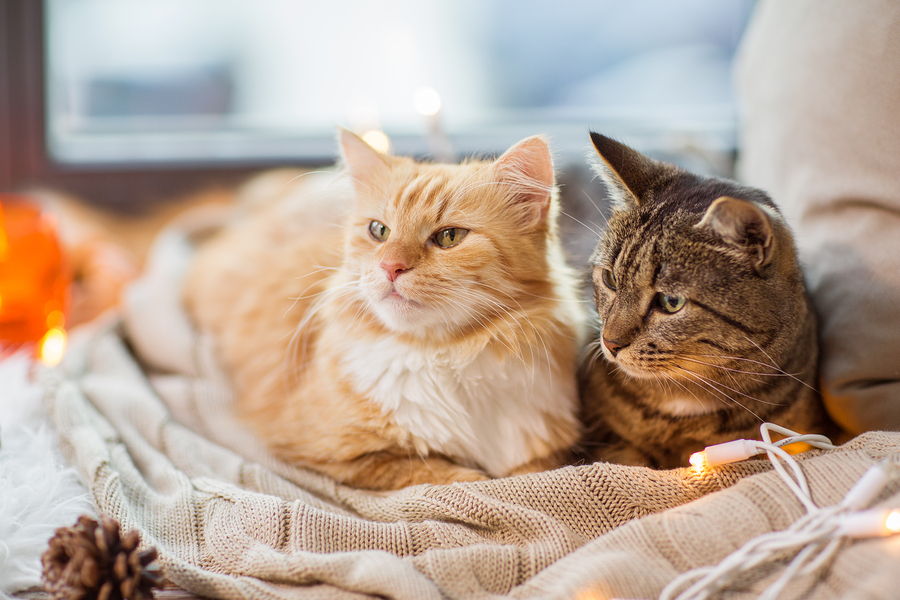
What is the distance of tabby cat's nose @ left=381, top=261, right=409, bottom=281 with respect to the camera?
3.78ft

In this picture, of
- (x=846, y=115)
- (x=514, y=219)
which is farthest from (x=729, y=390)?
(x=846, y=115)

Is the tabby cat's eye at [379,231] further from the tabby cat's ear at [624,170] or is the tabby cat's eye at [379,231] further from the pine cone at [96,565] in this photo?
the pine cone at [96,565]

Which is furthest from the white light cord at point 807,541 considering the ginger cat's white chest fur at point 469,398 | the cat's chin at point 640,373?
the ginger cat's white chest fur at point 469,398

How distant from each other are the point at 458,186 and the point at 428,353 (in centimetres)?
38

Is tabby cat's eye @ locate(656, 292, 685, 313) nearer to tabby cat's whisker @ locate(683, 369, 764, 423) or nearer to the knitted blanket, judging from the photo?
tabby cat's whisker @ locate(683, 369, 764, 423)

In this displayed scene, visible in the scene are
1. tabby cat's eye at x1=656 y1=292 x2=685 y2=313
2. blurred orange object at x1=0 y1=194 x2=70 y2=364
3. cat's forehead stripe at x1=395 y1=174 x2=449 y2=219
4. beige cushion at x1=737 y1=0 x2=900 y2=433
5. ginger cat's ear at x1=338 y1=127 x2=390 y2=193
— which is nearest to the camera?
tabby cat's eye at x1=656 y1=292 x2=685 y2=313

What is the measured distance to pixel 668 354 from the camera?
41.8 inches

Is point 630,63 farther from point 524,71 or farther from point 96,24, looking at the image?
point 96,24

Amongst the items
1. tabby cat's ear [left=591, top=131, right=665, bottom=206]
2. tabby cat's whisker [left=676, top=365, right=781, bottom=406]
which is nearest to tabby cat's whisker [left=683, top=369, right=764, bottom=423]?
tabby cat's whisker [left=676, top=365, right=781, bottom=406]

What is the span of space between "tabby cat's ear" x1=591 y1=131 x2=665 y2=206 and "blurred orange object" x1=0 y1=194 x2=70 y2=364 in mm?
1588

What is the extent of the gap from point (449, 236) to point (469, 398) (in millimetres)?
363

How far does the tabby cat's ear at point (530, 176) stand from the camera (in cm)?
119

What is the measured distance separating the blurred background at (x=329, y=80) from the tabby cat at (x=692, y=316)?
4.65 feet

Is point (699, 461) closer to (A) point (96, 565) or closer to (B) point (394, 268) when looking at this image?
(B) point (394, 268)
